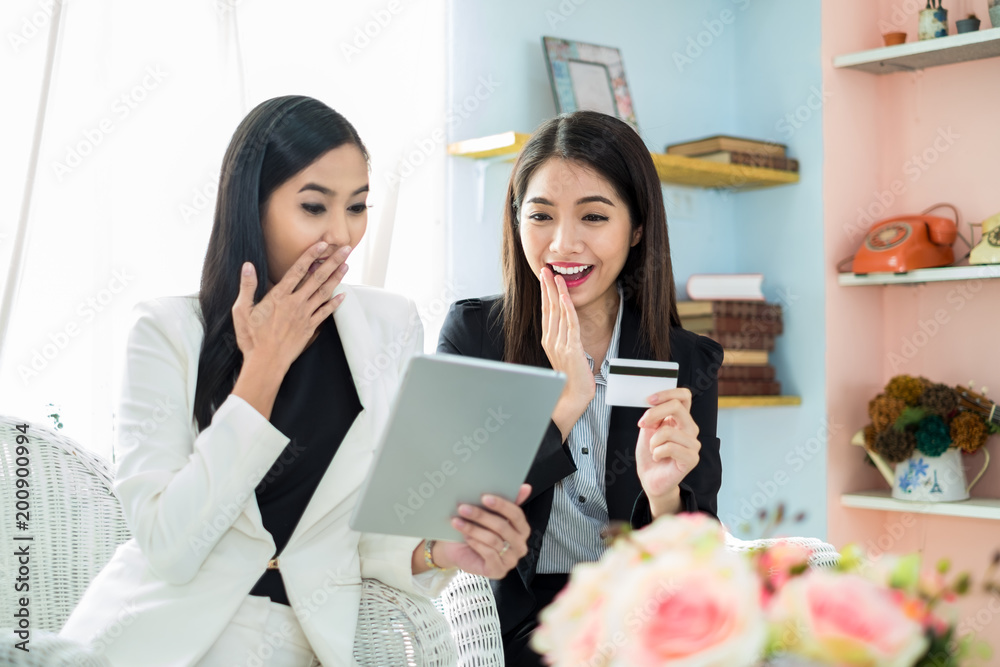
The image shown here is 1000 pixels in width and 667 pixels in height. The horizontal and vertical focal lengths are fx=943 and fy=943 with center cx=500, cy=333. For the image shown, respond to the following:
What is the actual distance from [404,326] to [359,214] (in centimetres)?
22

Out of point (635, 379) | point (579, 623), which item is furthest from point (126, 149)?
point (579, 623)

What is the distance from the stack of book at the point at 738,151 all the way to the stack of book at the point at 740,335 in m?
0.47

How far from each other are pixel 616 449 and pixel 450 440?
28.6 inches

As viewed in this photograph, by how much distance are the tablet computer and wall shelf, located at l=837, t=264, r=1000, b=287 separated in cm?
220

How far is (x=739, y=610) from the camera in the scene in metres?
0.68

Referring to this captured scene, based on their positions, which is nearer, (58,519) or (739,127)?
(58,519)

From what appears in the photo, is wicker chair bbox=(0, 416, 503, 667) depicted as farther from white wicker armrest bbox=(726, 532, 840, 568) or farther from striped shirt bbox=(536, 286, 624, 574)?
white wicker armrest bbox=(726, 532, 840, 568)

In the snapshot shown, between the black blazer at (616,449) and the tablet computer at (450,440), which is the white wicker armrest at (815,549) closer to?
the black blazer at (616,449)

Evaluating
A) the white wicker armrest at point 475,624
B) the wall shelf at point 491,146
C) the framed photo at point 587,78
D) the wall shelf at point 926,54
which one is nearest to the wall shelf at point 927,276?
the wall shelf at point 926,54

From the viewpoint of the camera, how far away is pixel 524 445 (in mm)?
1180

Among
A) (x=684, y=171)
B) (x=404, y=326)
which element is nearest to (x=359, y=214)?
(x=404, y=326)

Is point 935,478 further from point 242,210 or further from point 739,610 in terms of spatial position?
point 739,610

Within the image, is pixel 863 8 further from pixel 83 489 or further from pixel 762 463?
pixel 83 489

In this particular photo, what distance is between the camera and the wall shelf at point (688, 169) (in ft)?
8.61
